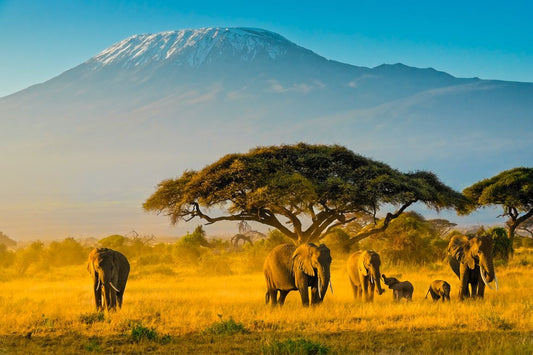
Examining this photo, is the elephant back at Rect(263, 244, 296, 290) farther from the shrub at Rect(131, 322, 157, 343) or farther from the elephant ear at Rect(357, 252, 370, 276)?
the shrub at Rect(131, 322, 157, 343)

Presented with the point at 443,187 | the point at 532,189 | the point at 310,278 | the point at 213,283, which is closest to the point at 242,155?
the point at 213,283

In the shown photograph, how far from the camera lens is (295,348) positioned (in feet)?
38.7

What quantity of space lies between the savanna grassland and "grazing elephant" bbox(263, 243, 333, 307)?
0.54 meters

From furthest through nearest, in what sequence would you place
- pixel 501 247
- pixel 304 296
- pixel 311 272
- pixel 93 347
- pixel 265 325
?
pixel 501 247 < pixel 304 296 < pixel 311 272 < pixel 265 325 < pixel 93 347

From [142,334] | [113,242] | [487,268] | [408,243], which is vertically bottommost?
[142,334]

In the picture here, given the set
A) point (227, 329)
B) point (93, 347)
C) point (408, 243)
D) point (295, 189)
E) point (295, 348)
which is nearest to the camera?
point (295, 348)

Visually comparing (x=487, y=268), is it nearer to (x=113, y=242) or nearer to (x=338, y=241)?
(x=338, y=241)

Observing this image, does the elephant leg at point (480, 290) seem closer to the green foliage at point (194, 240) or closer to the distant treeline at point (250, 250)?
the distant treeline at point (250, 250)

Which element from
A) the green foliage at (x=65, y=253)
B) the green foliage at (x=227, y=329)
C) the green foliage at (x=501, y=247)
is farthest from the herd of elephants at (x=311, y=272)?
the green foliage at (x=65, y=253)

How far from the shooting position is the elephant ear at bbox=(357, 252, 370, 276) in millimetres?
19953

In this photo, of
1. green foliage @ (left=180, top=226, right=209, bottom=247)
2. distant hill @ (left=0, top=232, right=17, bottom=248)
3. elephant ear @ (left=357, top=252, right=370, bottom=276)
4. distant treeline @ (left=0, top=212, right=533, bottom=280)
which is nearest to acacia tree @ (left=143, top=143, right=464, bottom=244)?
distant treeline @ (left=0, top=212, right=533, bottom=280)

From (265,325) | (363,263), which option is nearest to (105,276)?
(265,325)

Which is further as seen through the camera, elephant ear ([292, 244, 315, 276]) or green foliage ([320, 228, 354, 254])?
green foliage ([320, 228, 354, 254])

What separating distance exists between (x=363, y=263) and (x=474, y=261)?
332 centimetres
